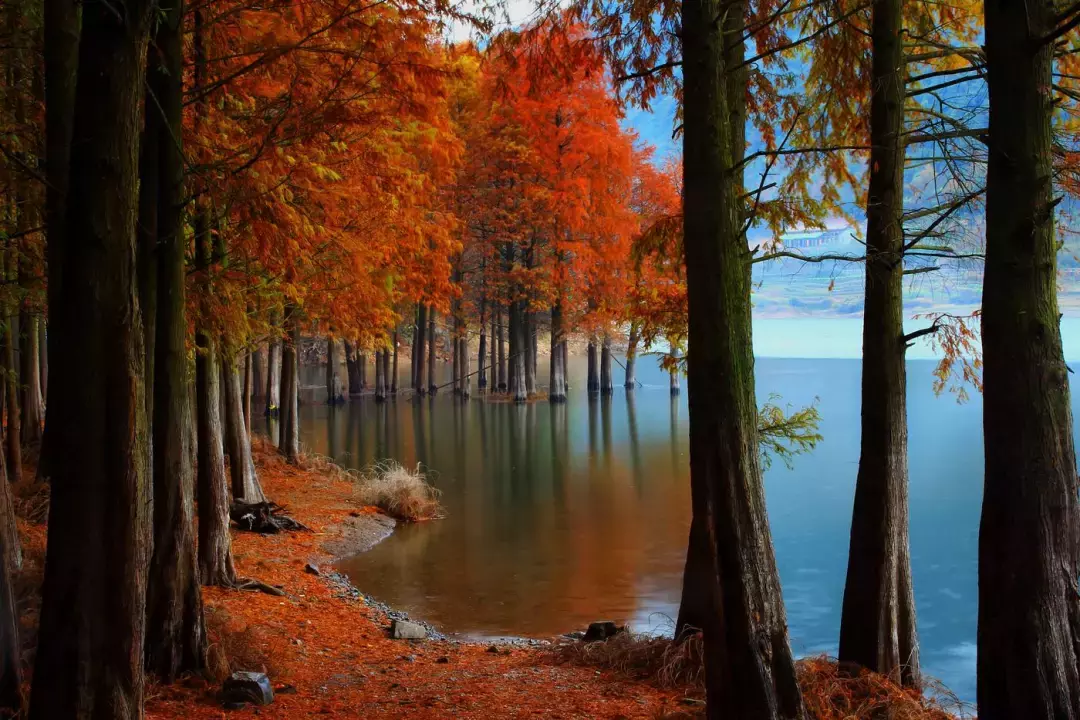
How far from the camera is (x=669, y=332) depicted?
8.55 meters

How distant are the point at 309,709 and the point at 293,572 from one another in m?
4.83

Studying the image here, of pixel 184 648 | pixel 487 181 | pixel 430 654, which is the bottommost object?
pixel 430 654

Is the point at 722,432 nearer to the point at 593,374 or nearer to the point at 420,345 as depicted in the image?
the point at 420,345

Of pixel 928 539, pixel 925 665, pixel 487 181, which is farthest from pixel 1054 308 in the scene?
pixel 487 181

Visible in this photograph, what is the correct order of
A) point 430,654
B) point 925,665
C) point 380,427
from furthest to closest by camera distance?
1. point 380,427
2. point 925,665
3. point 430,654

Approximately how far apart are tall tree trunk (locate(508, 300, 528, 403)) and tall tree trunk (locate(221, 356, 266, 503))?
799 inches

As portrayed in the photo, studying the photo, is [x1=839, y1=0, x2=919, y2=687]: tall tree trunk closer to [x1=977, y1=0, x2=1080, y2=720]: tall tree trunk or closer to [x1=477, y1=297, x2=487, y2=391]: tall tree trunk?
[x1=977, y1=0, x2=1080, y2=720]: tall tree trunk

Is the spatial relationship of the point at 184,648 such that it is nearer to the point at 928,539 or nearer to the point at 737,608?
the point at 737,608

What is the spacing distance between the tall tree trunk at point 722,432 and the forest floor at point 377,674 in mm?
737

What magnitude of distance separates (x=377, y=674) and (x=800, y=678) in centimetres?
303

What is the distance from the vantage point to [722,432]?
480 centimetres

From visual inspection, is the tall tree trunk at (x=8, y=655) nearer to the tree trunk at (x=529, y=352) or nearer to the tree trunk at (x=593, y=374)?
the tree trunk at (x=529, y=352)

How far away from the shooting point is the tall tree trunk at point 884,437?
6414 millimetres

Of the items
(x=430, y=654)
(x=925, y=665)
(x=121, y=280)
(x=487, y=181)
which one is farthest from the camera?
(x=487, y=181)
